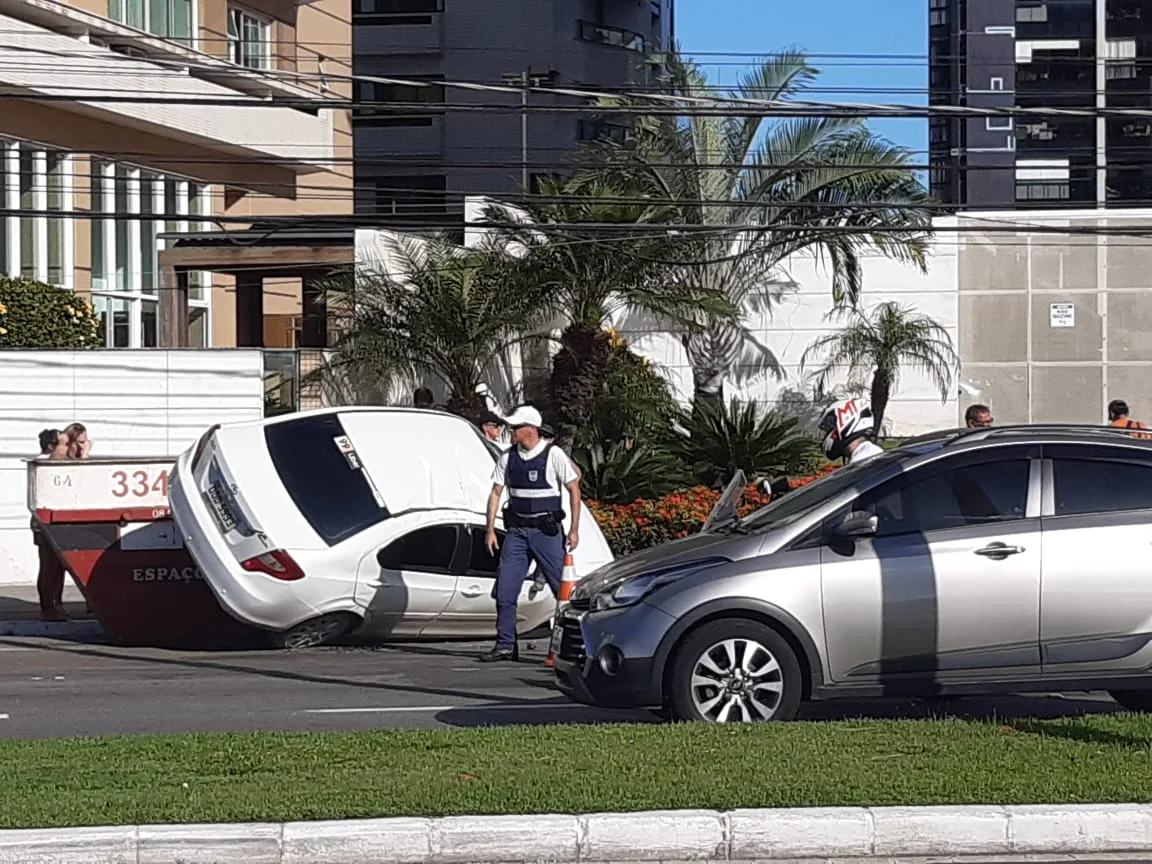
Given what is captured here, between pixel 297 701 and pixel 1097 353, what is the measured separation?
20.4 m

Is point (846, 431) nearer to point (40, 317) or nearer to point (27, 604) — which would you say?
point (27, 604)

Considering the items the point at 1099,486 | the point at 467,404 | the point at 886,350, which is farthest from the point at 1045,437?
the point at 886,350

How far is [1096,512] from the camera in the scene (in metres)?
9.26

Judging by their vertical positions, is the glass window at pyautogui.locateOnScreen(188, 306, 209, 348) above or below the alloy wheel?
above

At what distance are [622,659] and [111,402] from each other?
13.3m

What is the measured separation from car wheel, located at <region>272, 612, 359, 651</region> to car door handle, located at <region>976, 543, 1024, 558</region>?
248 inches

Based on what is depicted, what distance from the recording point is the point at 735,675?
29.6ft

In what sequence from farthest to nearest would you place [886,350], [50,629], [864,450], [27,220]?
[886,350] < [27,220] < [50,629] < [864,450]

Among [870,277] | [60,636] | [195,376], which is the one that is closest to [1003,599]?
[60,636]

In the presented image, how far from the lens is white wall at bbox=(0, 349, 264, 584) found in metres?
20.5

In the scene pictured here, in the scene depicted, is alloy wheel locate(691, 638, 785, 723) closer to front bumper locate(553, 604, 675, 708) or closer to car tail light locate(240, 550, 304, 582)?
front bumper locate(553, 604, 675, 708)

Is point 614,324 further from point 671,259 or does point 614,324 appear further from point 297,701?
point 297,701

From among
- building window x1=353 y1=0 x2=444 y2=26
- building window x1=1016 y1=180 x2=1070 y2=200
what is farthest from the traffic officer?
building window x1=1016 y1=180 x2=1070 y2=200

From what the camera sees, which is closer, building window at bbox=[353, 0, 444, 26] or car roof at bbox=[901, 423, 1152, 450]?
car roof at bbox=[901, 423, 1152, 450]
